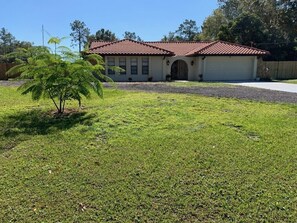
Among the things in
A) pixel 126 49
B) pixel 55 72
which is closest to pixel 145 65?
pixel 126 49

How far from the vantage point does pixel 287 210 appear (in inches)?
144

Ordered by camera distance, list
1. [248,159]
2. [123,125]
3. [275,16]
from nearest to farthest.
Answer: [248,159] < [123,125] < [275,16]

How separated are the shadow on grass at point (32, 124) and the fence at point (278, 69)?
2568 cm

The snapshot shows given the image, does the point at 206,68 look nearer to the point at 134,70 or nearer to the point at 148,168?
the point at 134,70

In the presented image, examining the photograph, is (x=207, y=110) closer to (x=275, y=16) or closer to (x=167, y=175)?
(x=167, y=175)

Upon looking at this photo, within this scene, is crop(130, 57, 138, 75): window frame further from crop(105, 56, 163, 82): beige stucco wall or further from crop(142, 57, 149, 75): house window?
crop(142, 57, 149, 75): house window

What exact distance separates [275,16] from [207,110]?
42760 millimetres

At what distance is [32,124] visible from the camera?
709 centimetres

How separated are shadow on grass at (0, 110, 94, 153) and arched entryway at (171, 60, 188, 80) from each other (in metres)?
21.9

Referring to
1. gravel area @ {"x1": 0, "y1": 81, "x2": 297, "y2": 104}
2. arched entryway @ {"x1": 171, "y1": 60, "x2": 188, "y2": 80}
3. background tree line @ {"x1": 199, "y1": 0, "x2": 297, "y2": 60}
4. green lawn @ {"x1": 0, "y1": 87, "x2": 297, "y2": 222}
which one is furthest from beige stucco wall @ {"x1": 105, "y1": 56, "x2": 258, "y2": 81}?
green lawn @ {"x1": 0, "y1": 87, "x2": 297, "y2": 222}

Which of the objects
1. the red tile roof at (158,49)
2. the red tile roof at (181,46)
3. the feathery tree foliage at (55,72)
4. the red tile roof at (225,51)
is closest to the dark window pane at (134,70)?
the red tile roof at (158,49)

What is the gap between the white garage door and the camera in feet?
88.3

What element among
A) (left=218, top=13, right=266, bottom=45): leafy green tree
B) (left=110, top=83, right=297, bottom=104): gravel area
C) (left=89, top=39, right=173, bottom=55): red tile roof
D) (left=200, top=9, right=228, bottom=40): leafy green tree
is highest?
(left=200, top=9, right=228, bottom=40): leafy green tree

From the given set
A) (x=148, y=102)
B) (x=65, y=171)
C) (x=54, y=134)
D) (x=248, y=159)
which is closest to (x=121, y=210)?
(x=65, y=171)
